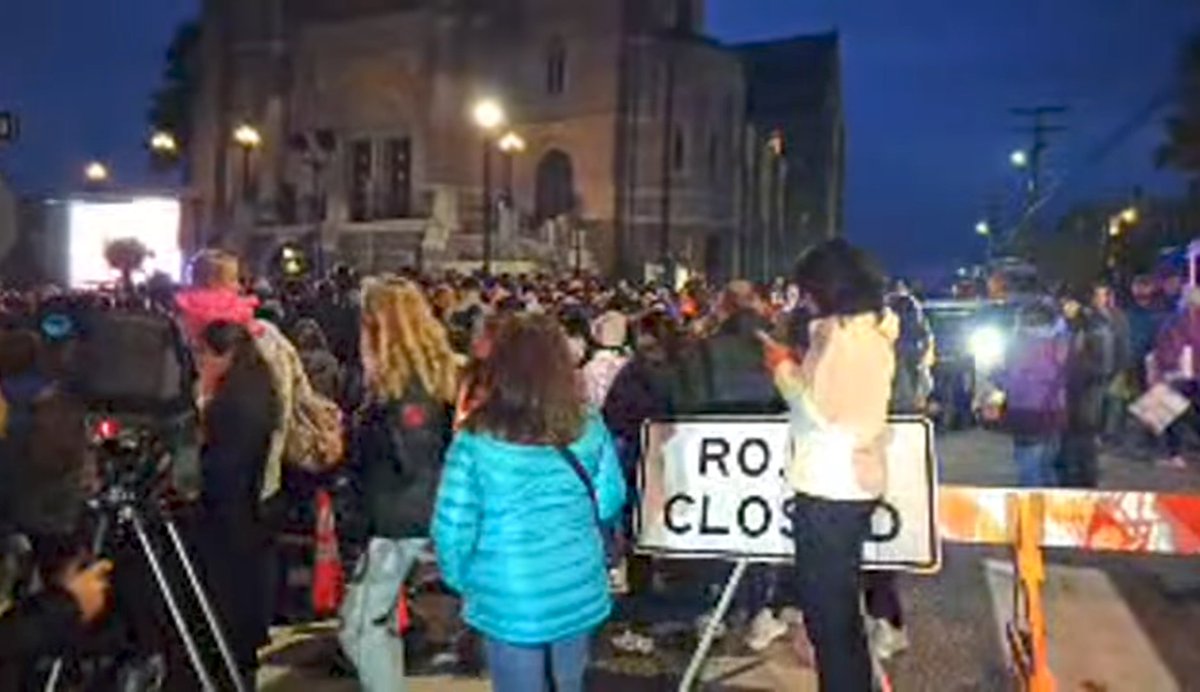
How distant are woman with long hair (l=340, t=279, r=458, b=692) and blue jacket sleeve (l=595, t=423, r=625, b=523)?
1.23 m

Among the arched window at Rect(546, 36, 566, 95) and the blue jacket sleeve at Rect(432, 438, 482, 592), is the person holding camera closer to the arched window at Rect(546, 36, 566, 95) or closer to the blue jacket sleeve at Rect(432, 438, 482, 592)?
the blue jacket sleeve at Rect(432, 438, 482, 592)

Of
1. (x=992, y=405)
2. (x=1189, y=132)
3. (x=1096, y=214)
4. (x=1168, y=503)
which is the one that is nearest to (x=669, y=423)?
(x=1168, y=503)

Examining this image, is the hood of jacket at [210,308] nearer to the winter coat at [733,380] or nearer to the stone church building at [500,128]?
the winter coat at [733,380]

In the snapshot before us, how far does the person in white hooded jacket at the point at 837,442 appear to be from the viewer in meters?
5.86

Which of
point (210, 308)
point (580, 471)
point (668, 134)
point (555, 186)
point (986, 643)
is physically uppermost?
point (668, 134)

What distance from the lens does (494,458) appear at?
4969mm

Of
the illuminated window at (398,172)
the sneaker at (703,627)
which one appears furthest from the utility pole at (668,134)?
the sneaker at (703,627)

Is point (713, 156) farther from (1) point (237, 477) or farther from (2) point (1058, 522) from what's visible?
(1) point (237, 477)

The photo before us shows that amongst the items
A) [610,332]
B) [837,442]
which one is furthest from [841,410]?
[610,332]

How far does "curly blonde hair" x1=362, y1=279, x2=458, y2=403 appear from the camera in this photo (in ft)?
20.8

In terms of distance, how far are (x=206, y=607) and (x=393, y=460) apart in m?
1.14

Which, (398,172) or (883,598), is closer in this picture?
(883,598)

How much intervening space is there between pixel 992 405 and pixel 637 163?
48866mm

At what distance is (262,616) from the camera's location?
23.5 feet
